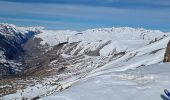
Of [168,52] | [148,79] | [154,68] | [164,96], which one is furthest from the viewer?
[168,52]

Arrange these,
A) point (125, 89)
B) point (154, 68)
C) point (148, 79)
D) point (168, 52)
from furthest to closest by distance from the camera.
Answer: point (168, 52)
point (154, 68)
point (148, 79)
point (125, 89)

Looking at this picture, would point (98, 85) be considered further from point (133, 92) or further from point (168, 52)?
point (168, 52)

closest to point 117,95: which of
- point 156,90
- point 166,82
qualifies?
point 156,90

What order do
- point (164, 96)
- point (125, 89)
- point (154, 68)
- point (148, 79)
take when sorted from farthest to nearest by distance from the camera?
point (154, 68) → point (148, 79) → point (125, 89) → point (164, 96)

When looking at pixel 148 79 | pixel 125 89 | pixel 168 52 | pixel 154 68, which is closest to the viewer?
pixel 125 89

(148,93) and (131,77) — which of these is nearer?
(148,93)

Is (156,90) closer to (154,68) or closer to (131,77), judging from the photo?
(131,77)

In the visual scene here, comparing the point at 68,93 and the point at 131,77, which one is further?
the point at 131,77

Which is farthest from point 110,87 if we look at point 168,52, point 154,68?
point 168,52
